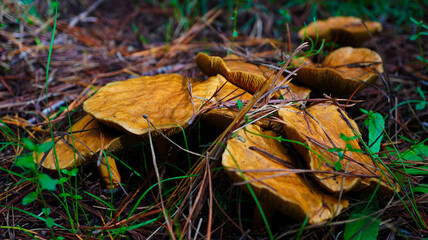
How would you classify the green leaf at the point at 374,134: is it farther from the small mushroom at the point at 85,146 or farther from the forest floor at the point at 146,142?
the small mushroom at the point at 85,146

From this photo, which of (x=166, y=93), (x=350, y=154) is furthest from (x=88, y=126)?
(x=350, y=154)

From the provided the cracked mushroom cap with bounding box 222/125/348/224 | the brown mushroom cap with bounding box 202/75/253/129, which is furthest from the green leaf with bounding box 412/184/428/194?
the brown mushroom cap with bounding box 202/75/253/129

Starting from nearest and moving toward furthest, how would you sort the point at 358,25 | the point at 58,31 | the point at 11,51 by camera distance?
the point at 358,25
the point at 11,51
the point at 58,31

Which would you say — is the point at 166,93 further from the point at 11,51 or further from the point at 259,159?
the point at 11,51

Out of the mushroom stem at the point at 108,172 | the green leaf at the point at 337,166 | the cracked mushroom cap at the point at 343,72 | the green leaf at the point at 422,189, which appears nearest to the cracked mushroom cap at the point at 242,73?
the cracked mushroom cap at the point at 343,72

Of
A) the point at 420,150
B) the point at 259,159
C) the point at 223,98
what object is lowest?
the point at 420,150

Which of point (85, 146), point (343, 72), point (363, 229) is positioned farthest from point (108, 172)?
point (343, 72)
